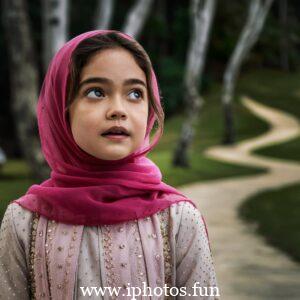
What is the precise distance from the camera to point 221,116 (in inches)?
1283

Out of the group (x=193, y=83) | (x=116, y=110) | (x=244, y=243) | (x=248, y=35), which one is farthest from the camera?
(x=248, y=35)

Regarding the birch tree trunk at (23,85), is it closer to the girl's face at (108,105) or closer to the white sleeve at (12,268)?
the white sleeve at (12,268)

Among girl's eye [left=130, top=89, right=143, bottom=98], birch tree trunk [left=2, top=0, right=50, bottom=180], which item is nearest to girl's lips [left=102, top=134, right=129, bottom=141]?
girl's eye [left=130, top=89, right=143, bottom=98]

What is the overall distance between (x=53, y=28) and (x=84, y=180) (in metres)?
7.82

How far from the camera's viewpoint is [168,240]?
1985 millimetres

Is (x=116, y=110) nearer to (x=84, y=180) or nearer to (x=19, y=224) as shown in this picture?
(x=84, y=180)

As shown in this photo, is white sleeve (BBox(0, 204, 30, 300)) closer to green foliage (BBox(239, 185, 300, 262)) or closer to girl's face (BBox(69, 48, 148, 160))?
girl's face (BBox(69, 48, 148, 160))

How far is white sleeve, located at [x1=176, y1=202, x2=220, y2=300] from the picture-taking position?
1978 millimetres

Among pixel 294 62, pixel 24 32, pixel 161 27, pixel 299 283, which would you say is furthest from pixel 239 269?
pixel 294 62

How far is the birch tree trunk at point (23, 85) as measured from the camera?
8789 millimetres

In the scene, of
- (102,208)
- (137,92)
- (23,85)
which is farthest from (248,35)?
(102,208)

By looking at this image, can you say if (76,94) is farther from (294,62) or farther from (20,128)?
(294,62)

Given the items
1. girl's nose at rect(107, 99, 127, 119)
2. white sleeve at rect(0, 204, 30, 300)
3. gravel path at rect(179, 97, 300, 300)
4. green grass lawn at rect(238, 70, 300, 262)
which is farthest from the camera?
green grass lawn at rect(238, 70, 300, 262)

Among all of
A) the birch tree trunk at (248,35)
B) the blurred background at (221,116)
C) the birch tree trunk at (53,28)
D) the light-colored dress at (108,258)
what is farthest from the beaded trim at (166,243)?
the birch tree trunk at (248,35)
